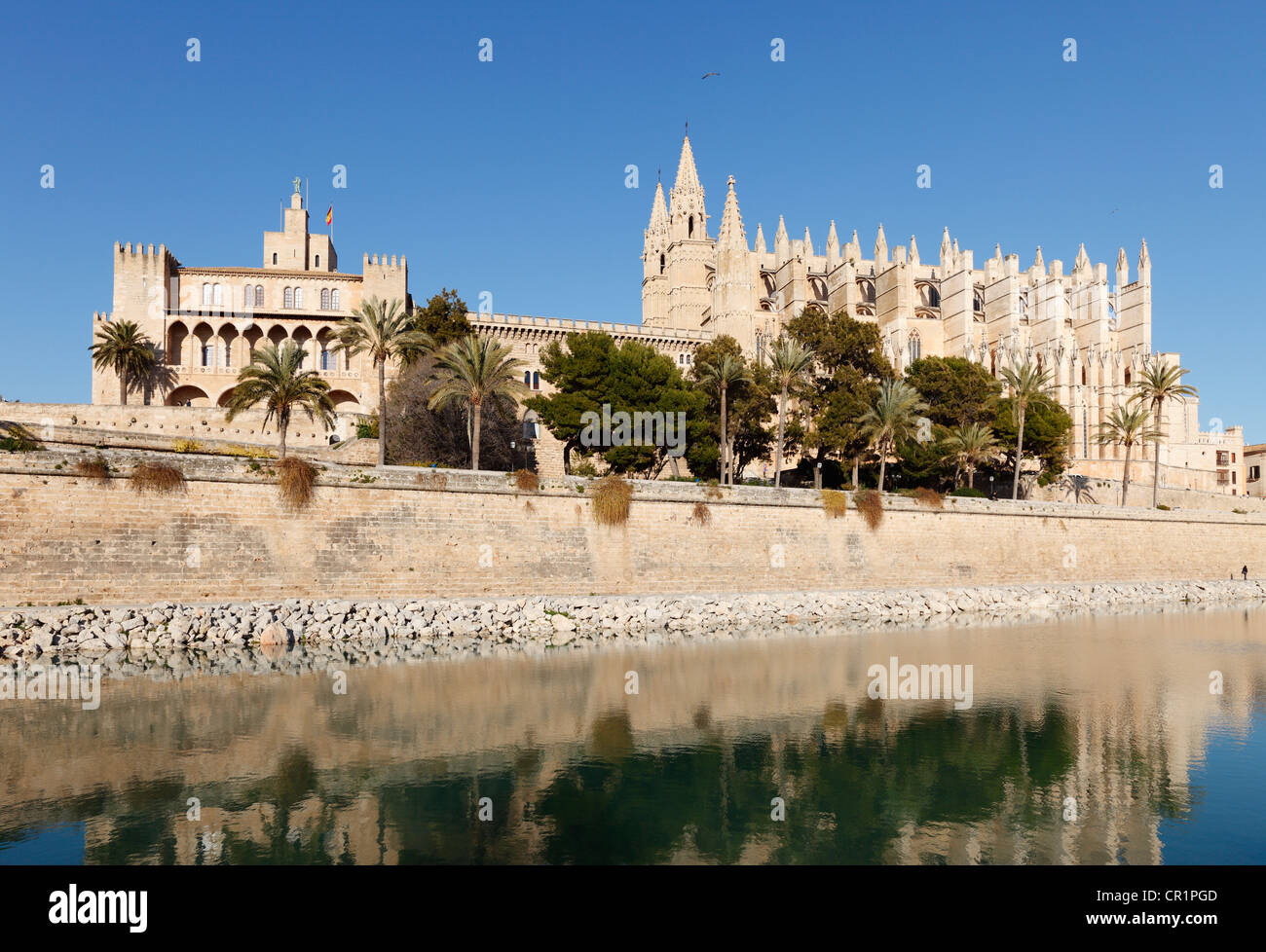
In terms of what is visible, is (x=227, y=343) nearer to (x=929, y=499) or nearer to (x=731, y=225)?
(x=731, y=225)

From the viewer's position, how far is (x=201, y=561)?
70.9 feet

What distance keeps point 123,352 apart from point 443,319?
16.1 m

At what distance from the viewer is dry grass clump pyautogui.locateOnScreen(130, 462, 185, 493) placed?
2117 cm

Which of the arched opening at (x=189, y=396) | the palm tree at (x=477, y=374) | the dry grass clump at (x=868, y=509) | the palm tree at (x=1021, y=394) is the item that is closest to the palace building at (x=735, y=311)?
the arched opening at (x=189, y=396)

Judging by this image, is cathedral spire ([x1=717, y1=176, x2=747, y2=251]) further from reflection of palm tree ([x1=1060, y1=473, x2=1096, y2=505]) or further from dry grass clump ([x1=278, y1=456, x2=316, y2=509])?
dry grass clump ([x1=278, y1=456, x2=316, y2=509])

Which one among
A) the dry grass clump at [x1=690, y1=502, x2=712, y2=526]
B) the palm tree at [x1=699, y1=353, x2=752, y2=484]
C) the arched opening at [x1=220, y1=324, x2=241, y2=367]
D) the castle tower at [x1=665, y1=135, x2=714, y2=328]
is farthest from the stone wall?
the castle tower at [x1=665, y1=135, x2=714, y2=328]

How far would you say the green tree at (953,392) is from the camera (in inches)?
1676

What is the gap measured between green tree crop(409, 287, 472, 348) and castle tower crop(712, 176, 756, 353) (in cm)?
2044

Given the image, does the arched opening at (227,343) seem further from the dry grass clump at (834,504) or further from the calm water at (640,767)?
the calm water at (640,767)

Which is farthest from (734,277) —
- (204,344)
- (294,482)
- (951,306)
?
(294,482)
